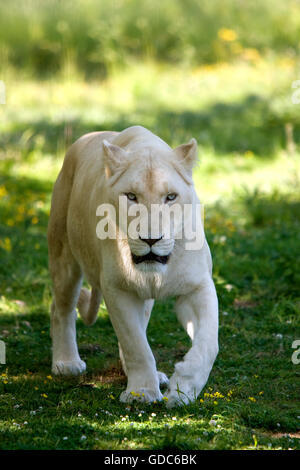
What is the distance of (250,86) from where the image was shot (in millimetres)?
13547

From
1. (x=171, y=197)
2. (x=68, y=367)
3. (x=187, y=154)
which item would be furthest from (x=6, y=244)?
(x=171, y=197)

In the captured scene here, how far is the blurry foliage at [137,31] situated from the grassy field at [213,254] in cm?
86

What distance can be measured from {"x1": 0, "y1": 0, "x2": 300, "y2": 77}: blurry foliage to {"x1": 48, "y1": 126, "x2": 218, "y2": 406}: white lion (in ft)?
36.5

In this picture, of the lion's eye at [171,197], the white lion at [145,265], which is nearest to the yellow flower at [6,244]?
the white lion at [145,265]

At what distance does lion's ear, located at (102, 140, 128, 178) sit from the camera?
4281mm

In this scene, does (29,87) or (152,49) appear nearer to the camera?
(29,87)

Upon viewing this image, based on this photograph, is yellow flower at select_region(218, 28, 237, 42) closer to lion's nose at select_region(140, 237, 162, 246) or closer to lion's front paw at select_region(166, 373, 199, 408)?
lion's nose at select_region(140, 237, 162, 246)

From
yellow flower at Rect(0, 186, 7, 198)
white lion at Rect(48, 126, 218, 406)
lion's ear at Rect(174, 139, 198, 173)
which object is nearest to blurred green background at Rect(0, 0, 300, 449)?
yellow flower at Rect(0, 186, 7, 198)

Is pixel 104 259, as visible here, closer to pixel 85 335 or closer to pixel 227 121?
pixel 85 335

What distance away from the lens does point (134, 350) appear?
433 centimetres

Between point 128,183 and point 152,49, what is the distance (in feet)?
40.5

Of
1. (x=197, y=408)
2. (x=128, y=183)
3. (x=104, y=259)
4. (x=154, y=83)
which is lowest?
(x=197, y=408)

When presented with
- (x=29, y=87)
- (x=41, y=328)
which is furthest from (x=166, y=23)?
(x=41, y=328)

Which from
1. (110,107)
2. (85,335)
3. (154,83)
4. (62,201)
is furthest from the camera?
(154,83)
